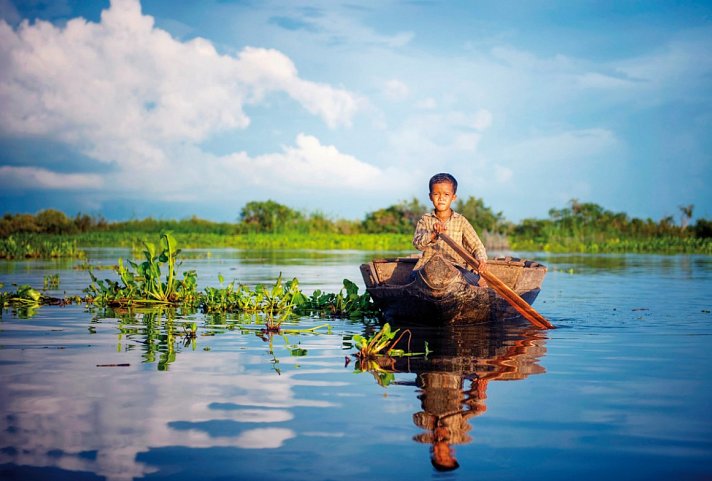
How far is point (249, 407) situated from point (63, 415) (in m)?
0.98

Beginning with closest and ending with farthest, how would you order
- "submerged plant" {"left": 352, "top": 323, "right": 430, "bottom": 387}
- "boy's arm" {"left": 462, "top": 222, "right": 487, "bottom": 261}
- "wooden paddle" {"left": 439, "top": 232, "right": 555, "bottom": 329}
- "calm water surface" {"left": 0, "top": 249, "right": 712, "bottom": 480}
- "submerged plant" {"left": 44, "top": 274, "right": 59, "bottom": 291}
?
"calm water surface" {"left": 0, "top": 249, "right": 712, "bottom": 480}
"submerged plant" {"left": 352, "top": 323, "right": 430, "bottom": 387}
"wooden paddle" {"left": 439, "top": 232, "right": 555, "bottom": 329}
"boy's arm" {"left": 462, "top": 222, "right": 487, "bottom": 261}
"submerged plant" {"left": 44, "top": 274, "right": 59, "bottom": 291}

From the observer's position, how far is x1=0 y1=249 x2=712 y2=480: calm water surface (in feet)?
10.6

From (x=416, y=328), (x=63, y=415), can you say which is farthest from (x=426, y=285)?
(x=63, y=415)

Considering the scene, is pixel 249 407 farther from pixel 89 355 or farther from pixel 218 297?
pixel 218 297

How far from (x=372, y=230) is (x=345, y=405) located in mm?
37216

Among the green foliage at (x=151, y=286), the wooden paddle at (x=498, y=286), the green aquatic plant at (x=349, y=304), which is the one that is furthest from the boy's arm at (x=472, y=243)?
the green foliage at (x=151, y=286)

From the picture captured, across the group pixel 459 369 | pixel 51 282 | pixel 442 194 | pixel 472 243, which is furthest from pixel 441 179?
pixel 51 282

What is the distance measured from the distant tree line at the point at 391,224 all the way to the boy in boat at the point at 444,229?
78.2 ft

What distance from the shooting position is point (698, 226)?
35.4 metres

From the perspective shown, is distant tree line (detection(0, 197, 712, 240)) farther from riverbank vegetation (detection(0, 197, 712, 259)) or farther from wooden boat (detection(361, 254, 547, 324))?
→ wooden boat (detection(361, 254, 547, 324))

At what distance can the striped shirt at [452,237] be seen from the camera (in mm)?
7867

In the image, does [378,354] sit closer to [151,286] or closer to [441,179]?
[441,179]

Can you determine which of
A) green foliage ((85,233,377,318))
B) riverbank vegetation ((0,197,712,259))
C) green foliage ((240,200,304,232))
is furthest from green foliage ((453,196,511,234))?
green foliage ((85,233,377,318))

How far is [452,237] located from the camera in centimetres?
798
